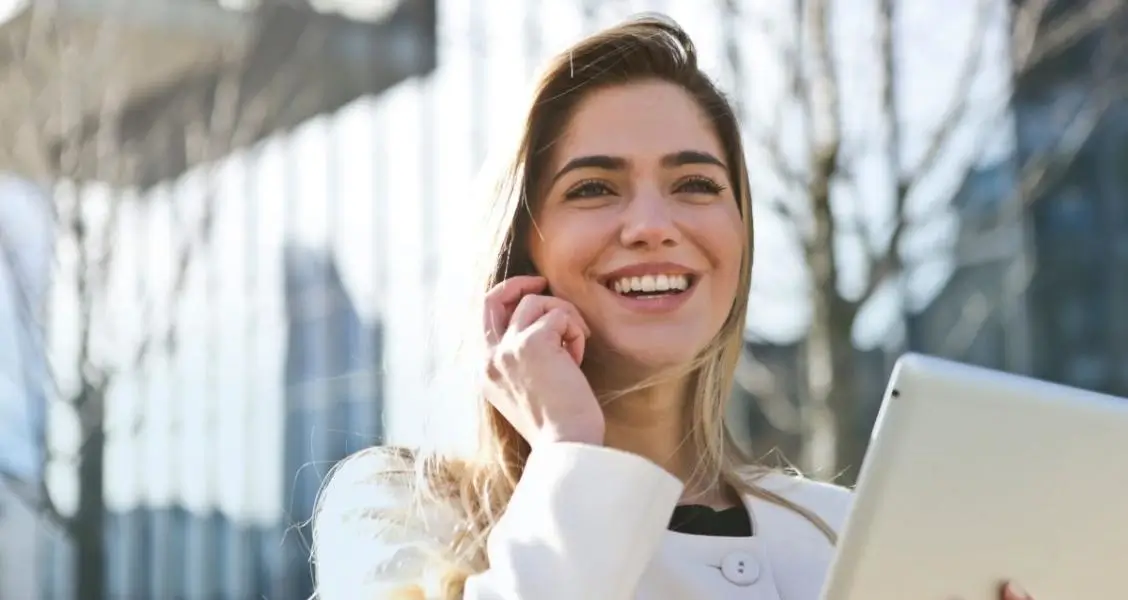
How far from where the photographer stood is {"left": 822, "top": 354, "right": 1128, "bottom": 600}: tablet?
4.25 feet

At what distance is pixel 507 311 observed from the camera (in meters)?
1.88

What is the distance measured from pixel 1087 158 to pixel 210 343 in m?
11.9

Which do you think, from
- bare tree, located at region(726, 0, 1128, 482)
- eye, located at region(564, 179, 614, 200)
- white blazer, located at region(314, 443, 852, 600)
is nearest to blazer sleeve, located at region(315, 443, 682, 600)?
white blazer, located at region(314, 443, 852, 600)

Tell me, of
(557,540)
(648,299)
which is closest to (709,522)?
(648,299)

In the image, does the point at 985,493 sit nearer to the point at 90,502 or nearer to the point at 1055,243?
the point at 90,502

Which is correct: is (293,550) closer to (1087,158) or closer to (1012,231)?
(1012,231)

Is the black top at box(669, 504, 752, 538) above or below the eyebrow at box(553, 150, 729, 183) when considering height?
below

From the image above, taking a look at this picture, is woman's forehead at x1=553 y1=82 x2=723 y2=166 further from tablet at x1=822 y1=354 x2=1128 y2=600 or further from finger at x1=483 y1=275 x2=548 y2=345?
tablet at x1=822 y1=354 x2=1128 y2=600

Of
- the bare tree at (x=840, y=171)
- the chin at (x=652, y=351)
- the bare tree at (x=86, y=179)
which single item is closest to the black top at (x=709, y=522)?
the chin at (x=652, y=351)

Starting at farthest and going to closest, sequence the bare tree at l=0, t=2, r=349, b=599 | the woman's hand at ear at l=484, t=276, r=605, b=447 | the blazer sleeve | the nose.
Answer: the bare tree at l=0, t=2, r=349, b=599
the nose
the woman's hand at ear at l=484, t=276, r=605, b=447
the blazer sleeve

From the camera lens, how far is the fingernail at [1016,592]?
1.33 metres

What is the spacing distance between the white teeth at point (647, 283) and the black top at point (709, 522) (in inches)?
12.7

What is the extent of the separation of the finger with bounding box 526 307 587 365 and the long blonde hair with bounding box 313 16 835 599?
0.49 feet

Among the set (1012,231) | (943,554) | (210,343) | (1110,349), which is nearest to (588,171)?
(943,554)
